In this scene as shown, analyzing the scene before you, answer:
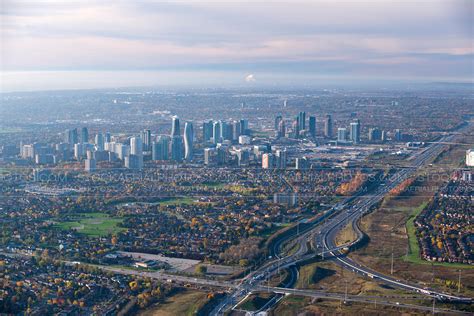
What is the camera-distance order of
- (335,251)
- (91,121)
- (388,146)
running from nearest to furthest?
(335,251) → (388,146) → (91,121)

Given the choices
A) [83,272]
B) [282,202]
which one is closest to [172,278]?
[83,272]

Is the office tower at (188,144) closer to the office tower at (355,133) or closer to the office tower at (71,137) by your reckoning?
the office tower at (71,137)

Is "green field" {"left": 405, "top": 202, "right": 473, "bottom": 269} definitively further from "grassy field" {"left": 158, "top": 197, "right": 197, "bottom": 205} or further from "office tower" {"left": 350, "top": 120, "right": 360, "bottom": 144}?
"office tower" {"left": 350, "top": 120, "right": 360, "bottom": 144}

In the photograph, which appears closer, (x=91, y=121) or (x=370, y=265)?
(x=370, y=265)

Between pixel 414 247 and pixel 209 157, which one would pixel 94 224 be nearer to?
pixel 414 247

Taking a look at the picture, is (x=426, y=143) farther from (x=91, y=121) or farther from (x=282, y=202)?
(x=91, y=121)

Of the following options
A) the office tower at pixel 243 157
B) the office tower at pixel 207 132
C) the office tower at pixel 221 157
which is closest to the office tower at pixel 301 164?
the office tower at pixel 243 157

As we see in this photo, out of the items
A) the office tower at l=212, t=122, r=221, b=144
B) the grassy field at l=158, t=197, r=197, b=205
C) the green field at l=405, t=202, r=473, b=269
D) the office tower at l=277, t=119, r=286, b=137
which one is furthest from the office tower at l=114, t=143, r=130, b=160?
the green field at l=405, t=202, r=473, b=269
